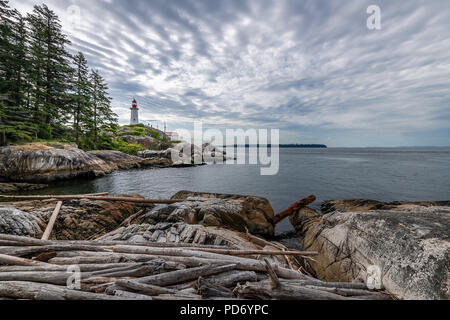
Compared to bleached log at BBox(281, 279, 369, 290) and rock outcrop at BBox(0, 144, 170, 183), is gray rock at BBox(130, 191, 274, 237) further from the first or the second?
rock outcrop at BBox(0, 144, 170, 183)

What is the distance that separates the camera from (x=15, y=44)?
21.1 metres

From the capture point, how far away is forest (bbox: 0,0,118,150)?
1984cm

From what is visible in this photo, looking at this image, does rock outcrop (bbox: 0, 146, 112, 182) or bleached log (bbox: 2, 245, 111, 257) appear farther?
rock outcrop (bbox: 0, 146, 112, 182)

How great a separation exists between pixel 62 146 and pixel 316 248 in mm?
30195

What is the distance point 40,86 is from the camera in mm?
→ 23375

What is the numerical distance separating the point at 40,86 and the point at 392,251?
39398mm

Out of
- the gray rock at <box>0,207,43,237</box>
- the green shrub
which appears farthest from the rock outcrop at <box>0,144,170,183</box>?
the gray rock at <box>0,207,43,237</box>

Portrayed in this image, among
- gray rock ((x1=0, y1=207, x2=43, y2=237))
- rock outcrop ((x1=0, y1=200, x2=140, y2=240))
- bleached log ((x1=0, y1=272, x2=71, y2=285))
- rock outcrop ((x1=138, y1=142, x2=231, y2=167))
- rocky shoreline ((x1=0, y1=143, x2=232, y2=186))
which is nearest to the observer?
bleached log ((x1=0, y1=272, x2=71, y2=285))

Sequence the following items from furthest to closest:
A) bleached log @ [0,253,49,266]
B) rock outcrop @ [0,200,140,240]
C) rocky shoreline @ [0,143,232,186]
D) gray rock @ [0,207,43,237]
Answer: rocky shoreline @ [0,143,232,186] < rock outcrop @ [0,200,140,240] < gray rock @ [0,207,43,237] < bleached log @ [0,253,49,266]

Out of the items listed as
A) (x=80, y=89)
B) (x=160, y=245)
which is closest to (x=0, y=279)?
(x=160, y=245)

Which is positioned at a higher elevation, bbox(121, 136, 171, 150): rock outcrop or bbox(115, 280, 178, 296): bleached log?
bbox(121, 136, 171, 150): rock outcrop

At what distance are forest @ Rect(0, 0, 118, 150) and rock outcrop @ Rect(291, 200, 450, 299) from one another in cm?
3118

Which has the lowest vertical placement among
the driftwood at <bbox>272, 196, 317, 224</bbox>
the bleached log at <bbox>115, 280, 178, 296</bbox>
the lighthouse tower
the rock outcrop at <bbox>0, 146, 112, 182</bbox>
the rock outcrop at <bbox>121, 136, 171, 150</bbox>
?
the driftwood at <bbox>272, 196, 317, 224</bbox>
